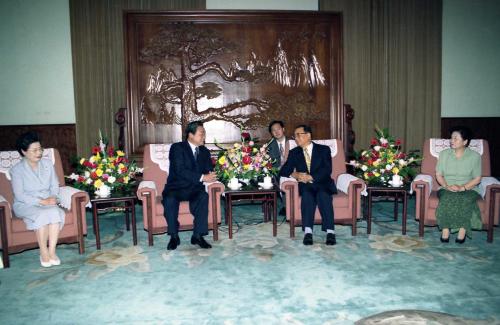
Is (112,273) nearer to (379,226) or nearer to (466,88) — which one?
(379,226)

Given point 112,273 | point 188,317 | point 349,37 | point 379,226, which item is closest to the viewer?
point 188,317

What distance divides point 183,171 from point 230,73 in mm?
2864

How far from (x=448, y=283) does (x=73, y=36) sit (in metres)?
6.05

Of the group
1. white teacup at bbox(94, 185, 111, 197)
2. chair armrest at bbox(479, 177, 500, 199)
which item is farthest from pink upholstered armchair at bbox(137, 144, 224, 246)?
chair armrest at bbox(479, 177, 500, 199)

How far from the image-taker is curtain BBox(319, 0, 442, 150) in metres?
7.03

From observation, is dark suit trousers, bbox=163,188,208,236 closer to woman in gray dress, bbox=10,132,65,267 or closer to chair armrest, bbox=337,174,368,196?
woman in gray dress, bbox=10,132,65,267

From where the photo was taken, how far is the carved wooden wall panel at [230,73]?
6621 millimetres

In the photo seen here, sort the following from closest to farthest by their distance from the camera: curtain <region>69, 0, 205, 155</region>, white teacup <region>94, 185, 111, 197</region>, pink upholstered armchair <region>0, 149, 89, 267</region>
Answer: pink upholstered armchair <region>0, 149, 89, 267</region>, white teacup <region>94, 185, 111, 197</region>, curtain <region>69, 0, 205, 155</region>

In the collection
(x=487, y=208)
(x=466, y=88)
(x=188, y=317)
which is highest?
(x=466, y=88)

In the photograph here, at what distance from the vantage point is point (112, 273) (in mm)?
3566

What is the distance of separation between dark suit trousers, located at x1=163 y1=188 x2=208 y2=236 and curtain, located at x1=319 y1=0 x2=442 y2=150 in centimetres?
379

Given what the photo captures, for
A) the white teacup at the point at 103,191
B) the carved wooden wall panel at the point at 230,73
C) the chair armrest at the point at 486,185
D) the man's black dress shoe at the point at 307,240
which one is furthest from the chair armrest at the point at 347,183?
the white teacup at the point at 103,191

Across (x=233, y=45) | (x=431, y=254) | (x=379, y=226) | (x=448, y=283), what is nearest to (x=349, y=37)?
(x=233, y=45)

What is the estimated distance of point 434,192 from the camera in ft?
15.3
